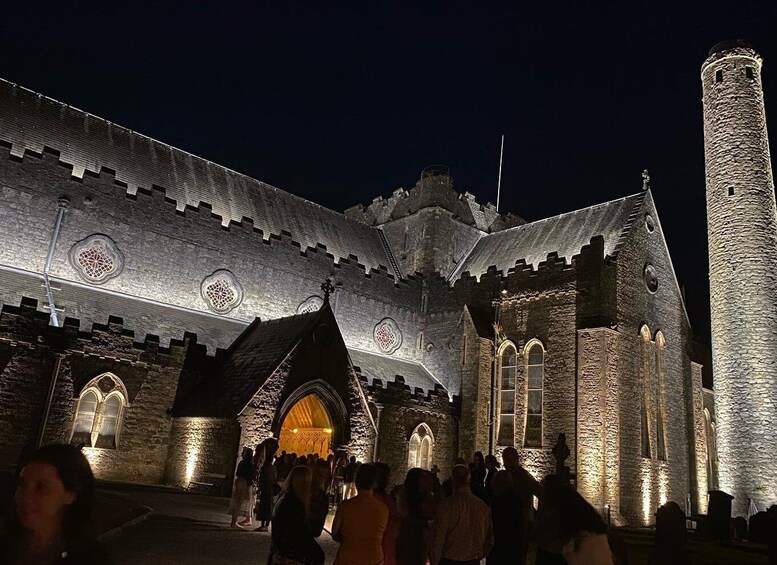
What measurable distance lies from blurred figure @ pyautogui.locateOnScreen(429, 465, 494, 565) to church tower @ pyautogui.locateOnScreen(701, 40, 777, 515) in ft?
70.9

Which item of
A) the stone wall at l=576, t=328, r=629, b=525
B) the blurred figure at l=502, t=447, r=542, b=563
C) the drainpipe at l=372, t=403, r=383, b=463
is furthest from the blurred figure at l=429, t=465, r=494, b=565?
the stone wall at l=576, t=328, r=629, b=525

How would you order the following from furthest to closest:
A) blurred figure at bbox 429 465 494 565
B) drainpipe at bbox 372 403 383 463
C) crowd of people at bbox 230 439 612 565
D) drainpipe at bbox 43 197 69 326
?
drainpipe at bbox 372 403 383 463, drainpipe at bbox 43 197 69 326, blurred figure at bbox 429 465 494 565, crowd of people at bbox 230 439 612 565

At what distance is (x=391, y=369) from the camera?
89.0ft

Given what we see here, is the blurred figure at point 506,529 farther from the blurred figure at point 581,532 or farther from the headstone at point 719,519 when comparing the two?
the headstone at point 719,519

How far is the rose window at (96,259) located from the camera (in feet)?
69.2

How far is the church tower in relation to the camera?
79.2 feet

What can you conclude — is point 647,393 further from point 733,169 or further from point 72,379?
point 72,379

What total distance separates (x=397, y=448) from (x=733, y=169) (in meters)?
17.4

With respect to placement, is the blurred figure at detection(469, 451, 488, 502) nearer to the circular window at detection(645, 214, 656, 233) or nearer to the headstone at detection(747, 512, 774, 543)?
the headstone at detection(747, 512, 774, 543)

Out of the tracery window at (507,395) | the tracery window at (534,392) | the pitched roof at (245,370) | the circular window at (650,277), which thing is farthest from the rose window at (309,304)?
the circular window at (650,277)

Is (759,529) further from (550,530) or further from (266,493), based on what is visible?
(550,530)

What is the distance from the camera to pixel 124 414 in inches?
722

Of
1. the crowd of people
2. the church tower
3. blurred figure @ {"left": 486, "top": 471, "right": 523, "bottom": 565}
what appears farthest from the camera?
the church tower

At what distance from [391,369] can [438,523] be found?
2055cm
